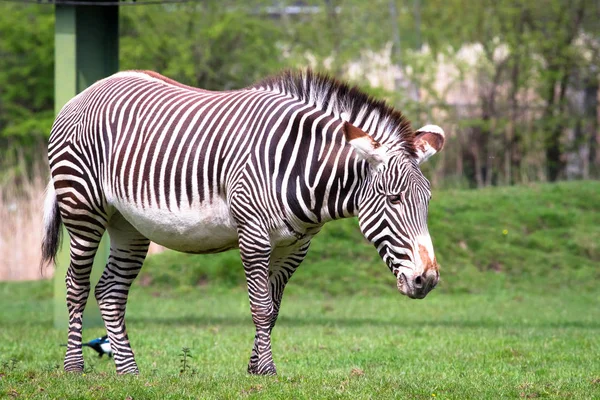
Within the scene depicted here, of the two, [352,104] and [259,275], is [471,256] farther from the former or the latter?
[259,275]

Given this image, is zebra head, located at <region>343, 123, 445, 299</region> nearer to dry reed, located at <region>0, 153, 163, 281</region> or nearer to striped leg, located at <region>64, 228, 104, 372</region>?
striped leg, located at <region>64, 228, 104, 372</region>

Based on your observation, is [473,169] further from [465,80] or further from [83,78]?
[83,78]

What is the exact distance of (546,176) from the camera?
23359 millimetres

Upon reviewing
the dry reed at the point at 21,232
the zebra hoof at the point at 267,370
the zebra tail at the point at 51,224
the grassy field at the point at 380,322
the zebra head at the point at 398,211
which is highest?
the zebra head at the point at 398,211

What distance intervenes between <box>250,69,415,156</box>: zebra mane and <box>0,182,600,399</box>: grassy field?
1.66 metres

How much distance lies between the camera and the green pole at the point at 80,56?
11.5m

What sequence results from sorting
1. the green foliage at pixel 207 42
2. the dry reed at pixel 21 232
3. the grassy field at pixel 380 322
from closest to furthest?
the grassy field at pixel 380 322
the dry reed at pixel 21 232
the green foliage at pixel 207 42

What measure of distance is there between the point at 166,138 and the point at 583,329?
645 cm

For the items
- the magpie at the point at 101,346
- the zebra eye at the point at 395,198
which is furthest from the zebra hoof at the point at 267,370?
the magpie at the point at 101,346

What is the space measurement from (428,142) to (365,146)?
64cm

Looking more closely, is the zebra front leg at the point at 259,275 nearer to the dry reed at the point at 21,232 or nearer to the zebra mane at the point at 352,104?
the zebra mane at the point at 352,104

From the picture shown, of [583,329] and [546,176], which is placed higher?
[583,329]

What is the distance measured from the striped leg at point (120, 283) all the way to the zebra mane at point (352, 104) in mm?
1743

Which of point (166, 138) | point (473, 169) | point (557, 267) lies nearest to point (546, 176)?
point (473, 169)
